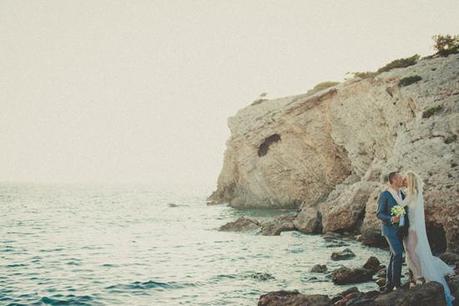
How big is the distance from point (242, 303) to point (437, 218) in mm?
9963

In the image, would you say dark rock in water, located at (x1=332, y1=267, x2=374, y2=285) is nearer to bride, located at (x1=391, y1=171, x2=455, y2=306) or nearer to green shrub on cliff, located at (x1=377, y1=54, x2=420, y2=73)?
bride, located at (x1=391, y1=171, x2=455, y2=306)

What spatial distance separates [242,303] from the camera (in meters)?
13.0

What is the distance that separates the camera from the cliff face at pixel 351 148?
2134cm

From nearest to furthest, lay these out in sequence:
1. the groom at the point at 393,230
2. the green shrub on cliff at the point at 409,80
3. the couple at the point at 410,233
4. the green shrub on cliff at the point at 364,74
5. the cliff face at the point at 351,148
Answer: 1. the couple at the point at 410,233
2. the groom at the point at 393,230
3. the cliff face at the point at 351,148
4. the green shrub on cliff at the point at 409,80
5. the green shrub on cliff at the point at 364,74

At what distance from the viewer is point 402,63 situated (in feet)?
123

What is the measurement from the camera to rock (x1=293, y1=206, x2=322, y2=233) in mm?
28047

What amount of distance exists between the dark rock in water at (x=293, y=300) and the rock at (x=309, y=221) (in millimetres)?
16815

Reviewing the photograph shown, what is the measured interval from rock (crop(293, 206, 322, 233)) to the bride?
18496mm

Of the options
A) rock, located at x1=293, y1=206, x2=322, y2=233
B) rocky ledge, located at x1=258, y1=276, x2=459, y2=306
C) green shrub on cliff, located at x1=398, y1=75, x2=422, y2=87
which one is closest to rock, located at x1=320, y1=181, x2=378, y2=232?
rock, located at x1=293, y1=206, x2=322, y2=233

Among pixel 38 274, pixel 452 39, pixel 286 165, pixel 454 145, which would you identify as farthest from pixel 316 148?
pixel 38 274

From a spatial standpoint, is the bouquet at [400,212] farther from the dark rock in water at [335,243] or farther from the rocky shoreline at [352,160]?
the dark rock in water at [335,243]

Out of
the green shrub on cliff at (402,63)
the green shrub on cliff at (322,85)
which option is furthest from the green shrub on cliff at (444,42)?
the green shrub on cliff at (322,85)

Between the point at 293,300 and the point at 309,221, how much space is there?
723 inches

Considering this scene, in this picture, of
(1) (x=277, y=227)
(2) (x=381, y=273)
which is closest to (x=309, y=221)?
(1) (x=277, y=227)
